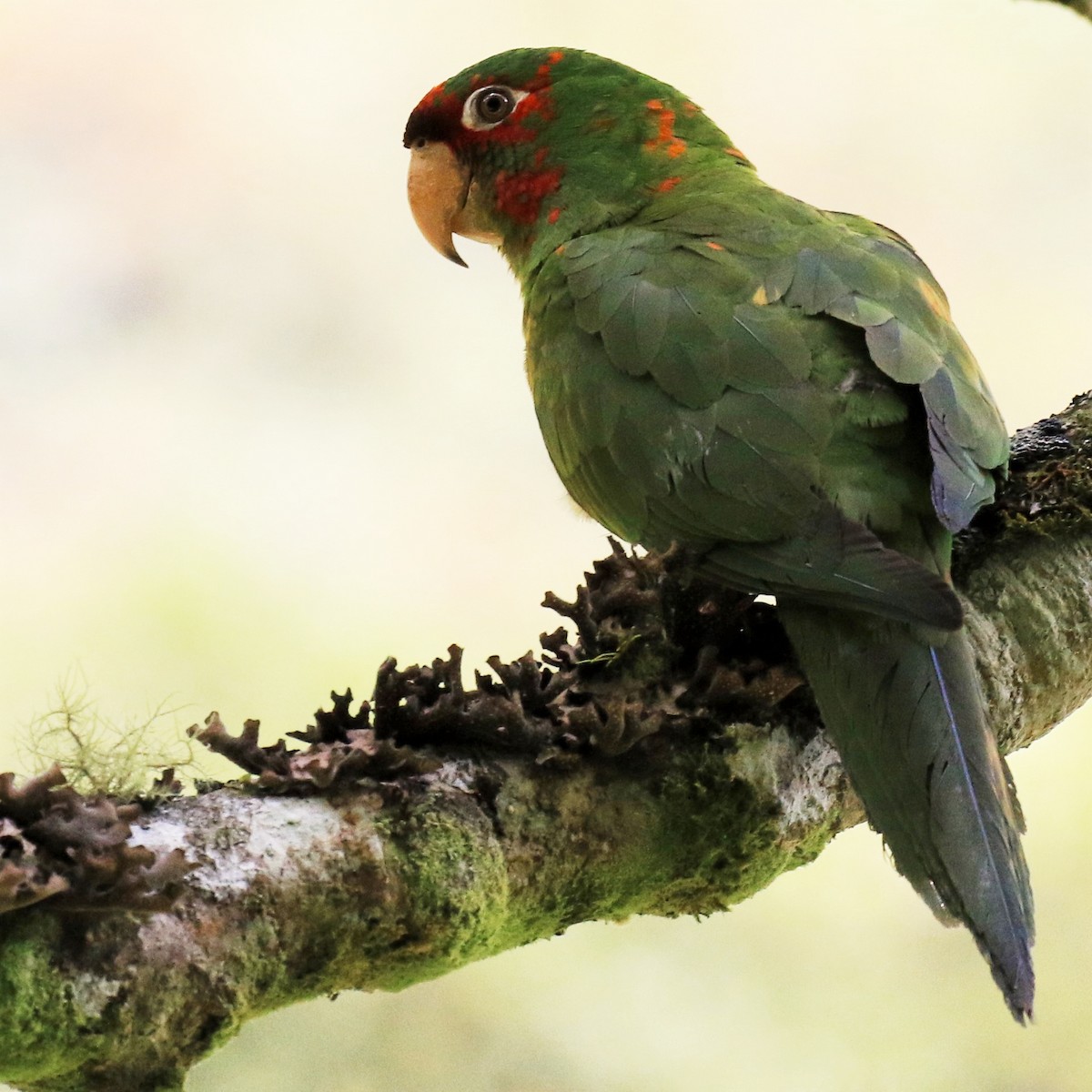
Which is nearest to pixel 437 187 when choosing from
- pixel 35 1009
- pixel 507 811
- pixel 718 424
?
pixel 718 424

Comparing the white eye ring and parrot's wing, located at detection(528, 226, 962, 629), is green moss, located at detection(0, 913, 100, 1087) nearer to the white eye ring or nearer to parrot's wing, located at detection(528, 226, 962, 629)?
parrot's wing, located at detection(528, 226, 962, 629)

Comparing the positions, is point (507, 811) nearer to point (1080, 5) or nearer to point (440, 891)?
point (440, 891)

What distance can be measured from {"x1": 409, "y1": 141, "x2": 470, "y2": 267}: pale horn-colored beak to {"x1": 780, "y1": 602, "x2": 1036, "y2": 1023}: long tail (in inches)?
51.7

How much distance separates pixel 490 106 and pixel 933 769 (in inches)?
61.9

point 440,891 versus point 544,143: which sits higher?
point 544,143

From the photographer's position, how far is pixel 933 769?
1.40 meters

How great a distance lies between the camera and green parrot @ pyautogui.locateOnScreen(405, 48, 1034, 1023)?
139 centimetres

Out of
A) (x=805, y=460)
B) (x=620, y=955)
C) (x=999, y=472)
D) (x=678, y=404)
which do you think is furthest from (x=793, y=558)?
(x=620, y=955)

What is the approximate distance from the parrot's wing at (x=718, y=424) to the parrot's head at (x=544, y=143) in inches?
14.1

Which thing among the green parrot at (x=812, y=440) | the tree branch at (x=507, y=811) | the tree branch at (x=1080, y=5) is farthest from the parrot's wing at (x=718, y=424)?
the tree branch at (x=1080, y=5)

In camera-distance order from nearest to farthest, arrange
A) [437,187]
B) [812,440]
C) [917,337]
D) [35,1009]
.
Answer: [35,1009]
[812,440]
[917,337]
[437,187]

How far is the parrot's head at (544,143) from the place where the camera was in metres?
2.33

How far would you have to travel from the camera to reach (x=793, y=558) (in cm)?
149

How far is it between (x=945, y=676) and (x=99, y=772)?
2.99ft
